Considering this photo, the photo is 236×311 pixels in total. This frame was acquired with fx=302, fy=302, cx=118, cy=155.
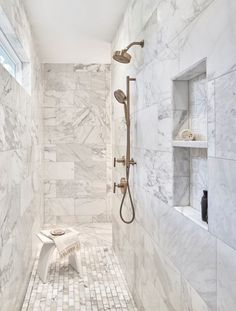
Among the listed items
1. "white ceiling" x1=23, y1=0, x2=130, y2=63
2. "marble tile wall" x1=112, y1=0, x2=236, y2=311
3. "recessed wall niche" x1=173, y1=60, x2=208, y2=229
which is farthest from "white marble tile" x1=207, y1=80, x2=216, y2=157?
"white ceiling" x1=23, y1=0, x2=130, y2=63

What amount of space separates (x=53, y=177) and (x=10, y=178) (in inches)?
109

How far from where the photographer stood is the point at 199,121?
142cm

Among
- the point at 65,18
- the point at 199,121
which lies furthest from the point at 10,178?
the point at 65,18

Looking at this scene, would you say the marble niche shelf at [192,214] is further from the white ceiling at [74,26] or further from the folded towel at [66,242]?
the white ceiling at [74,26]

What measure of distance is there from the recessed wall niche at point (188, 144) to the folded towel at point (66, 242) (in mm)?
1658

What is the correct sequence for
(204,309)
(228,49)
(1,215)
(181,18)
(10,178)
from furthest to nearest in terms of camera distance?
(10,178)
(1,215)
(181,18)
(204,309)
(228,49)

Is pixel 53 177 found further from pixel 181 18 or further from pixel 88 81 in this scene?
pixel 181 18

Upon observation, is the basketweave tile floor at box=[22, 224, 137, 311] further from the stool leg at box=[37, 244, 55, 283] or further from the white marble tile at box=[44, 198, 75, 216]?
the white marble tile at box=[44, 198, 75, 216]

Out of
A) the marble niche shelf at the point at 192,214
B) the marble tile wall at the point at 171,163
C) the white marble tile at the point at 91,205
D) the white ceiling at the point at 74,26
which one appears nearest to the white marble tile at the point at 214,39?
the marble tile wall at the point at 171,163

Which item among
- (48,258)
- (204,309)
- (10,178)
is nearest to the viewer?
(204,309)

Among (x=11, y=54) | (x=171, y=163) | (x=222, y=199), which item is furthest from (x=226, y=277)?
(x=11, y=54)

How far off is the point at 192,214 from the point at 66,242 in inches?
72.1

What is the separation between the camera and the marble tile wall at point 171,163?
1.00 metres

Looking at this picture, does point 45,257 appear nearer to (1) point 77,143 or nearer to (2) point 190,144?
(2) point 190,144
